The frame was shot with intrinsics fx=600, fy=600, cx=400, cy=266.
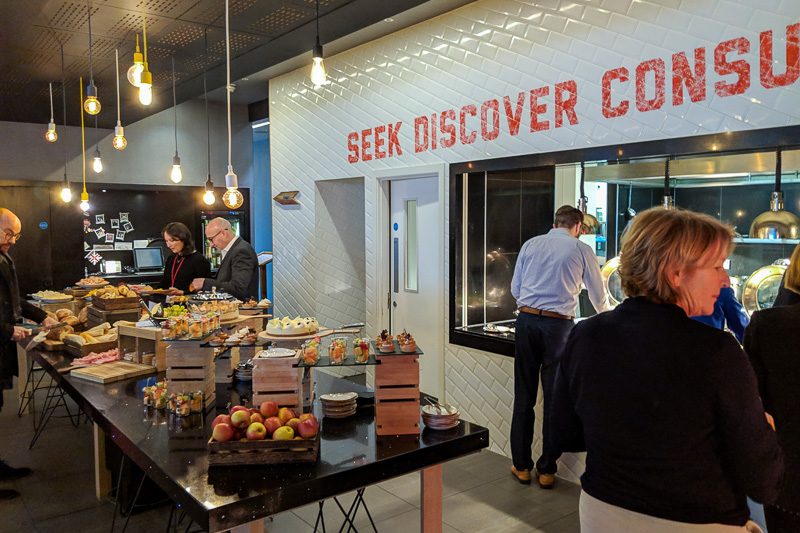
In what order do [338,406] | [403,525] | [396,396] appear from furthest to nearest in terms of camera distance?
[403,525], [338,406], [396,396]

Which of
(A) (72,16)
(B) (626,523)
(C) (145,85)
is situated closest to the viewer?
(B) (626,523)

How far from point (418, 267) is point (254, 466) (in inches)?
153

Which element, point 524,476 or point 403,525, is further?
point 524,476

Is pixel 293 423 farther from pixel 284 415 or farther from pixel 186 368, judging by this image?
pixel 186 368

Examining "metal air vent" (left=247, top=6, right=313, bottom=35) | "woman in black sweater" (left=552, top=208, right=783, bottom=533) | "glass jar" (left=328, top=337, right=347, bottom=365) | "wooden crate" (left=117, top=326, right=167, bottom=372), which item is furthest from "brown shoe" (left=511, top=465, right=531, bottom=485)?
"metal air vent" (left=247, top=6, right=313, bottom=35)

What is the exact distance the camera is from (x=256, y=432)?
2.30 metres

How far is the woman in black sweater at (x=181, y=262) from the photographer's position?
6461 millimetres

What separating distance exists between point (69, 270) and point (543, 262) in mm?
7691

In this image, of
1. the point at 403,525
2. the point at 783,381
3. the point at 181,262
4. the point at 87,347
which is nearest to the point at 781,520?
the point at 783,381

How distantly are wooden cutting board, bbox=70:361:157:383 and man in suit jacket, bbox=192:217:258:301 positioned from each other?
1.65 m

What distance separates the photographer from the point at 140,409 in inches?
123

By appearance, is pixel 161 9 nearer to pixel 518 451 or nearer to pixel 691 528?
pixel 518 451

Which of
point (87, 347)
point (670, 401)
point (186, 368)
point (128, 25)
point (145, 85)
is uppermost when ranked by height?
point (128, 25)

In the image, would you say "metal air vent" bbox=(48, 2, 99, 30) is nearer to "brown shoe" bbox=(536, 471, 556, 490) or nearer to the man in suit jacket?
the man in suit jacket
